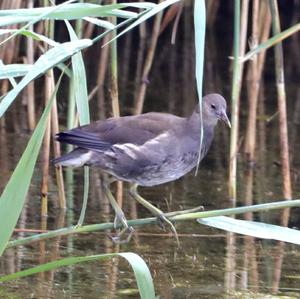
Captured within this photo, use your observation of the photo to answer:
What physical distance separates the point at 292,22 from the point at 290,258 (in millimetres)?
4868

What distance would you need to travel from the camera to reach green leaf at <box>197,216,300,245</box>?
2.62m

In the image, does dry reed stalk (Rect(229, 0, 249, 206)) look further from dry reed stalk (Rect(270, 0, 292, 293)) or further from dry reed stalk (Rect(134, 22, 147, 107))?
dry reed stalk (Rect(134, 22, 147, 107))

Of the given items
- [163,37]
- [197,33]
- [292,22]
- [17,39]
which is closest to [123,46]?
[163,37]

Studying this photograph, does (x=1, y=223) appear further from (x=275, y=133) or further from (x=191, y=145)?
(x=275, y=133)

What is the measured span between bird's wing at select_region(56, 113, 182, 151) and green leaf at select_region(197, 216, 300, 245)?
1.00 meters

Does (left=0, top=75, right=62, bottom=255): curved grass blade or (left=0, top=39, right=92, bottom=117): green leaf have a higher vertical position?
(left=0, top=39, right=92, bottom=117): green leaf

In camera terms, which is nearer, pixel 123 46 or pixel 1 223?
pixel 1 223

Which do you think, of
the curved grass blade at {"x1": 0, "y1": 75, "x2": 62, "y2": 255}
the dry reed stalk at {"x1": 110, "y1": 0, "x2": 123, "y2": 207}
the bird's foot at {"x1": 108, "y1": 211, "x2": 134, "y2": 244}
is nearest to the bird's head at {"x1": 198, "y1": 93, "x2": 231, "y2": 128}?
the dry reed stalk at {"x1": 110, "y1": 0, "x2": 123, "y2": 207}

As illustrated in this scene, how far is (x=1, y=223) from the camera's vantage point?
8.02 ft

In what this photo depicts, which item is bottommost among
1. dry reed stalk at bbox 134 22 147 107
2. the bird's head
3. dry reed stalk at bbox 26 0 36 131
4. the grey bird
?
the grey bird

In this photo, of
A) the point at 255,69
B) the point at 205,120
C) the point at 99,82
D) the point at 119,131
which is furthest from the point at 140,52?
the point at 119,131

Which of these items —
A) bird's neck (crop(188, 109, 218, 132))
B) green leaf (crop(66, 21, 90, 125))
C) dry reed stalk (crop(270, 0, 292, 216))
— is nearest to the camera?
green leaf (crop(66, 21, 90, 125))

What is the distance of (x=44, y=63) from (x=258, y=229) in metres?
0.73

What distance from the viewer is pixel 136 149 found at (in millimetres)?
3814
